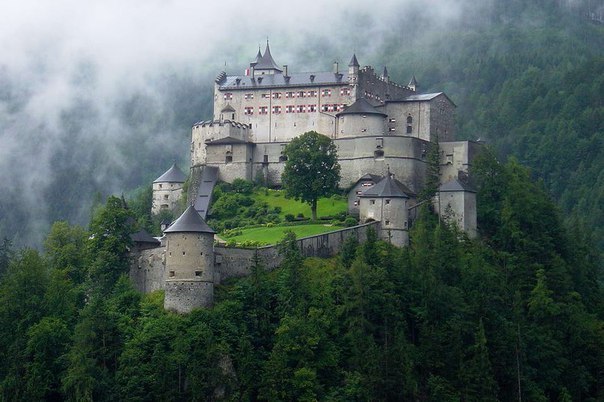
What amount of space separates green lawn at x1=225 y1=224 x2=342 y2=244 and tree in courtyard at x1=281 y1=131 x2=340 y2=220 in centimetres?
319

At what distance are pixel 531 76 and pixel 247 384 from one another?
4278 inches

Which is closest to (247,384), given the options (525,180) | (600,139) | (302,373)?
(302,373)

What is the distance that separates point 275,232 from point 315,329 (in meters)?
17.1

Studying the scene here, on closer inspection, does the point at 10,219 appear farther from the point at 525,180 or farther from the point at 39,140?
the point at 525,180

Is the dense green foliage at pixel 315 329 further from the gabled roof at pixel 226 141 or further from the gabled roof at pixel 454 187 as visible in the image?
the gabled roof at pixel 226 141

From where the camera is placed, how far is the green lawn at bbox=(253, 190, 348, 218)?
9244 centimetres

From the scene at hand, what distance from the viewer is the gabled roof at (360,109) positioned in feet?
321

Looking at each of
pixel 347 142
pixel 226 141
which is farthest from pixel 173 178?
pixel 347 142

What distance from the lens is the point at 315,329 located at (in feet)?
233

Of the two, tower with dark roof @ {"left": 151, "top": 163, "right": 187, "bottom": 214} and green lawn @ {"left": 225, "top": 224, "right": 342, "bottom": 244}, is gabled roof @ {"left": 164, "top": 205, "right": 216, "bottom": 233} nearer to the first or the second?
green lawn @ {"left": 225, "top": 224, "right": 342, "bottom": 244}

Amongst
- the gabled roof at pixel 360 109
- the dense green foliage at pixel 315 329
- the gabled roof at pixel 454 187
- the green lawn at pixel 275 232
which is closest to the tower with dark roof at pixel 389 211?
the dense green foliage at pixel 315 329

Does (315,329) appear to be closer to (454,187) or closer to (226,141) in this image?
(454,187)

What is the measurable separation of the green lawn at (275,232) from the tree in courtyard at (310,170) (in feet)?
10.5

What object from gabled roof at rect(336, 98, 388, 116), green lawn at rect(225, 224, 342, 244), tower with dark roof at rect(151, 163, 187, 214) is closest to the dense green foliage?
green lawn at rect(225, 224, 342, 244)
